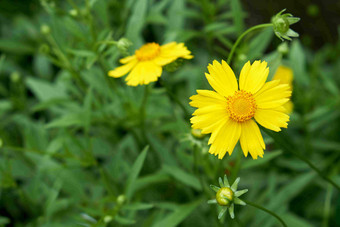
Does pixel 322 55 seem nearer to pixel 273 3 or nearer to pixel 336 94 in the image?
pixel 273 3

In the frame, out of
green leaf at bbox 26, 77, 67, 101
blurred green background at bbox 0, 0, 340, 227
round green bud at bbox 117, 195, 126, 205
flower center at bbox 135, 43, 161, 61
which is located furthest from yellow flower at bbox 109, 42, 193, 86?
green leaf at bbox 26, 77, 67, 101

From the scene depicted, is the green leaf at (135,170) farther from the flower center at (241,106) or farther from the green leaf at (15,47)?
the green leaf at (15,47)

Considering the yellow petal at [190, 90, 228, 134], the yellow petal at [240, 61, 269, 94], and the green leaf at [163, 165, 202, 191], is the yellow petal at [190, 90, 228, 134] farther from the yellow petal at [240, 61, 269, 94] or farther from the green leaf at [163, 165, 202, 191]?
the green leaf at [163, 165, 202, 191]

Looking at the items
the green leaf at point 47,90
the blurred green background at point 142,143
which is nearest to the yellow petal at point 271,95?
the blurred green background at point 142,143

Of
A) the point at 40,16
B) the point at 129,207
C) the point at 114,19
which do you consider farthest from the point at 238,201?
the point at 40,16

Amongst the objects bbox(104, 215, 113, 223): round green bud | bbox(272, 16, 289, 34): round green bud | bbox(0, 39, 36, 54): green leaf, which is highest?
bbox(0, 39, 36, 54): green leaf

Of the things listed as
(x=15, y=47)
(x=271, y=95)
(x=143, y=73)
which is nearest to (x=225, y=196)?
(x=271, y=95)

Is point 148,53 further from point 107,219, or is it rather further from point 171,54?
point 107,219
